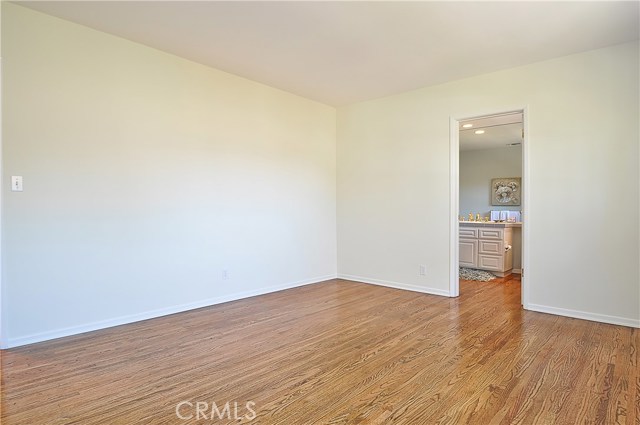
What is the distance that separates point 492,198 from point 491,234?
5.65ft

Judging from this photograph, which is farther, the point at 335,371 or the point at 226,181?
the point at 226,181

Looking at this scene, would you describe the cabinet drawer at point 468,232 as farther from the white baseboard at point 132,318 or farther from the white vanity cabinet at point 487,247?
the white baseboard at point 132,318

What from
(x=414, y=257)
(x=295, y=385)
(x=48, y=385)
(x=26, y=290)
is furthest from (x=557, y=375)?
(x=26, y=290)

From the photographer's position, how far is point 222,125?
4.16 meters

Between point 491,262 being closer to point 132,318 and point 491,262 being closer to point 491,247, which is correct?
point 491,247

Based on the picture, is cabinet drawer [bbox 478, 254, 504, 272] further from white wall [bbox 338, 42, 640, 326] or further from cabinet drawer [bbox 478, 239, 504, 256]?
white wall [bbox 338, 42, 640, 326]

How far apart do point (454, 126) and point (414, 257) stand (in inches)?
66.1

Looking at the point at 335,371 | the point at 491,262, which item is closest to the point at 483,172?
the point at 491,262

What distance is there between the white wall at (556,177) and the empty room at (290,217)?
2 cm

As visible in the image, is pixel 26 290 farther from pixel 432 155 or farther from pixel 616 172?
pixel 616 172

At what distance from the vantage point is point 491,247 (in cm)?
593

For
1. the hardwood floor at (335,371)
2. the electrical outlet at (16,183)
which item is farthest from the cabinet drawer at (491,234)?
the electrical outlet at (16,183)

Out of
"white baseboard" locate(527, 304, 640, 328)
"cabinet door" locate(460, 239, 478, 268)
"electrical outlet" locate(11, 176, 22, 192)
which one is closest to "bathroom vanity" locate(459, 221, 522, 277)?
"cabinet door" locate(460, 239, 478, 268)

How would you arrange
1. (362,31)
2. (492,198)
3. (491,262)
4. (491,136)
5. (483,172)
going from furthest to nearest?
(483,172) → (492,198) → (491,136) → (491,262) → (362,31)
